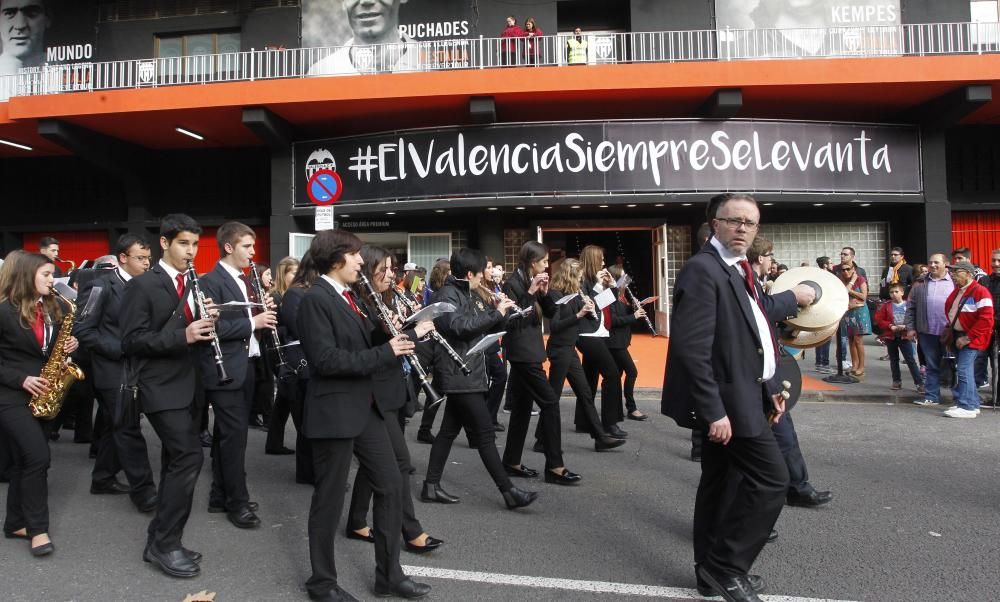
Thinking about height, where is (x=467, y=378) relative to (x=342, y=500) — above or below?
above

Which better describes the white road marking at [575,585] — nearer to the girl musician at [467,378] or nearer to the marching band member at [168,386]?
the girl musician at [467,378]

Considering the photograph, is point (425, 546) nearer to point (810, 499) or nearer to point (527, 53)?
point (810, 499)

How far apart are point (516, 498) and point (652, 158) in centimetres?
1003

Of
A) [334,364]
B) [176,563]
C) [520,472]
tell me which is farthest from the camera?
[520,472]

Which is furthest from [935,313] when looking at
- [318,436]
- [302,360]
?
[318,436]

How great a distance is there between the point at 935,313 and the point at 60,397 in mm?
9394

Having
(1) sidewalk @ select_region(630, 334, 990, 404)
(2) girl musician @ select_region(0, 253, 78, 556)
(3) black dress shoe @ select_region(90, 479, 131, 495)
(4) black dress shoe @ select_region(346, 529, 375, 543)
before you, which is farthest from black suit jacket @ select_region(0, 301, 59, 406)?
(1) sidewalk @ select_region(630, 334, 990, 404)

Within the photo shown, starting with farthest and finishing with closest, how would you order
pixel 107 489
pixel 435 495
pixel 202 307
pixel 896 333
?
pixel 896 333 → pixel 107 489 → pixel 435 495 → pixel 202 307

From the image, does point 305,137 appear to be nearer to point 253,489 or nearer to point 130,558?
point 253,489

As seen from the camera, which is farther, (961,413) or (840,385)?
(840,385)

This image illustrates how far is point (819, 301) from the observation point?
4.36m

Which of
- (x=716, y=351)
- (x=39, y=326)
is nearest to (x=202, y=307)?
(x=39, y=326)

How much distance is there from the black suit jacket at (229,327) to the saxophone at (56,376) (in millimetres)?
869

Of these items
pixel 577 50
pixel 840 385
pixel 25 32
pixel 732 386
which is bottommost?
pixel 840 385
